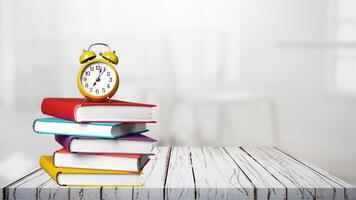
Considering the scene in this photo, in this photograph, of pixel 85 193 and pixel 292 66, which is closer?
pixel 85 193

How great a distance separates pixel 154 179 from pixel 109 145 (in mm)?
Answer: 128

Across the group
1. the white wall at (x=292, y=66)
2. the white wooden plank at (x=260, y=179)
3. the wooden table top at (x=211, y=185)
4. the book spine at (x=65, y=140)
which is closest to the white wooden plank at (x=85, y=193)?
the wooden table top at (x=211, y=185)

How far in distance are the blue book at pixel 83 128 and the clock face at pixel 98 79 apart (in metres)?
0.11

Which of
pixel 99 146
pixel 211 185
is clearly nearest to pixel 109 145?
pixel 99 146

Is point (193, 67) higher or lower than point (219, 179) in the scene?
higher

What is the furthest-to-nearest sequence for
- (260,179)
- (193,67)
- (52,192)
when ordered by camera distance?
(193,67) < (260,179) < (52,192)

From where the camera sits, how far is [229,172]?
130 cm

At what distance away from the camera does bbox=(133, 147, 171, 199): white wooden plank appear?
110cm

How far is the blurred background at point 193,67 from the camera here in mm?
2170

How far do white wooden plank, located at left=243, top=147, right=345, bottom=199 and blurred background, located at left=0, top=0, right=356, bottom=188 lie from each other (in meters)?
0.64

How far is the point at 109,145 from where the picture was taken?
117 cm

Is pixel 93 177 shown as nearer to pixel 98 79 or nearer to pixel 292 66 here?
pixel 98 79

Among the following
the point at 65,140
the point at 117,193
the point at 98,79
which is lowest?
the point at 117,193

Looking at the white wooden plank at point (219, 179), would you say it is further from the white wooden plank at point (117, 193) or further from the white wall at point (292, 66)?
the white wall at point (292, 66)
